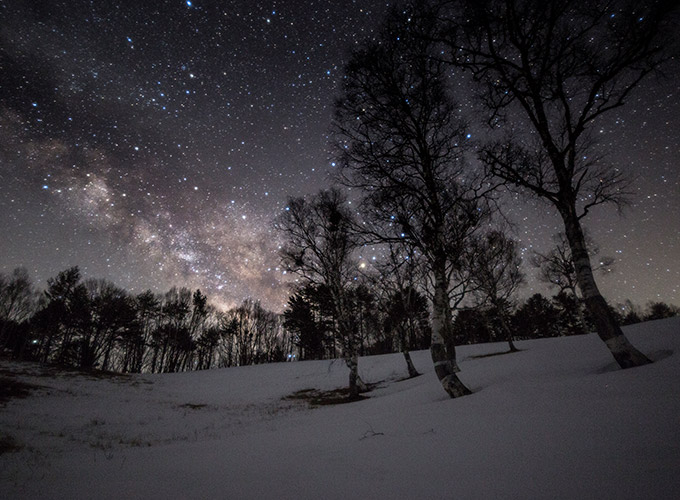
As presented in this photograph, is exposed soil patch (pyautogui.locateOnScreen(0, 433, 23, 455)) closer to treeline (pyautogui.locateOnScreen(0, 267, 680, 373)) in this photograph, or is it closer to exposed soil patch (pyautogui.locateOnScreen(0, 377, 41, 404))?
exposed soil patch (pyautogui.locateOnScreen(0, 377, 41, 404))

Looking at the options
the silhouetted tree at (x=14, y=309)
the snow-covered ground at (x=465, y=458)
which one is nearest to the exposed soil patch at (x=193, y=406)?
the snow-covered ground at (x=465, y=458)

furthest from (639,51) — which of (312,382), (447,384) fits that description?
(312,382)

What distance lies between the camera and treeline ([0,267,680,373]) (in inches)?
1305

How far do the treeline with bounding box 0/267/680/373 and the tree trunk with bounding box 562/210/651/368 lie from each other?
737 inches

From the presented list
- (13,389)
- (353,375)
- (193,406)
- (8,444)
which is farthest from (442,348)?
(13,389)

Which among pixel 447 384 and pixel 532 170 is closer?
pixel 447 384

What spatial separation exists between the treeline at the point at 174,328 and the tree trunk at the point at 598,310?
61.4 feet

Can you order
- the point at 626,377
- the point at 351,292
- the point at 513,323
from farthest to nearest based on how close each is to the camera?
the point at 513,323
the point at 351,292
the point at 626,377

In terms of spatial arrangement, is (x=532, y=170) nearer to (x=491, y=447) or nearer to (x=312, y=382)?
(x=491, y=447)

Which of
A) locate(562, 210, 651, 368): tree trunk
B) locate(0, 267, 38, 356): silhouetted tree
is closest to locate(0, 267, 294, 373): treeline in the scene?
locate(0, 267, 38, 356): silhouetted tree

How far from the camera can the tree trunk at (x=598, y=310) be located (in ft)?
14.0

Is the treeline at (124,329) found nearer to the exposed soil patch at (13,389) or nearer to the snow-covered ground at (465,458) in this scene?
the exposed soil patch at (13,389)

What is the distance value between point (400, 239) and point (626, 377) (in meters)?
4.22

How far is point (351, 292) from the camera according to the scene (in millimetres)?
16406
